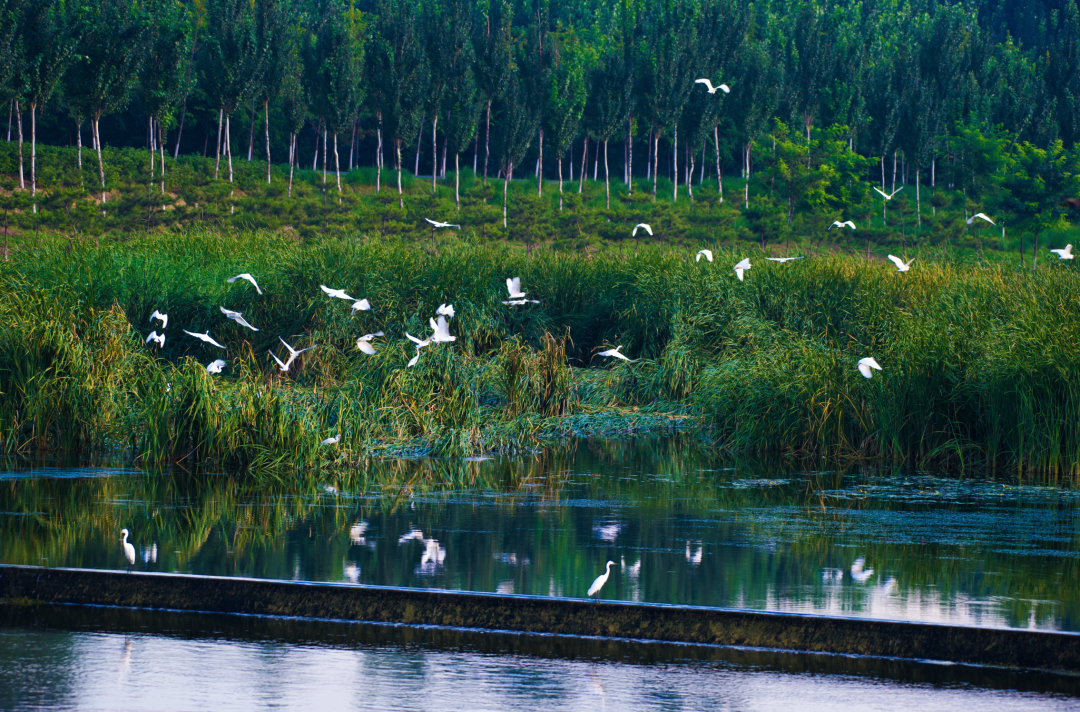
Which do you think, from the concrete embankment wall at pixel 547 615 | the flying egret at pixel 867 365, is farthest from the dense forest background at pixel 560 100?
the concrete embankment wall at pixel 547 615

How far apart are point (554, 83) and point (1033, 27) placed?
4713 cm

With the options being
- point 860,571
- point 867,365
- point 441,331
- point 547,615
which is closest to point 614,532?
point 860,571

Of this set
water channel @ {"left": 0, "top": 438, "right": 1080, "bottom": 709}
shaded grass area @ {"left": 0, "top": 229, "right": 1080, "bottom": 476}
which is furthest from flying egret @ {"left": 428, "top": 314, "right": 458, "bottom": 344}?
water channel @ {"left": 0, "top": 438, "right": 1080, "bottom": 709}

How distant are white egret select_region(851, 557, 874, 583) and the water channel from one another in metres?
0.02

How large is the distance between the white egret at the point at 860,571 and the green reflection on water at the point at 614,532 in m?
0.02

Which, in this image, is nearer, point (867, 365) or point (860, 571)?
point (860, 571)

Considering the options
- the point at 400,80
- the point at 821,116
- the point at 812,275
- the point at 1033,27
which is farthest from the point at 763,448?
the point at 1033,27

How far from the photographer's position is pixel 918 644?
519cm

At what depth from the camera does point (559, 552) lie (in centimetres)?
715

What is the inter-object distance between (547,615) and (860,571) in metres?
2.12

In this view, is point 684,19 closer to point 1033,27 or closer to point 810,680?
point 1033,27

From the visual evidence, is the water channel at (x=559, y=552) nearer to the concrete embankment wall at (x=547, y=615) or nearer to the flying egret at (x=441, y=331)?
the concrete embankment wall at (x=547, y=615)

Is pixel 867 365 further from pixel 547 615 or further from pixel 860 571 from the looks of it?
pixel 547 615

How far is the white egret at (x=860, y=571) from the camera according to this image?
6555 mm
